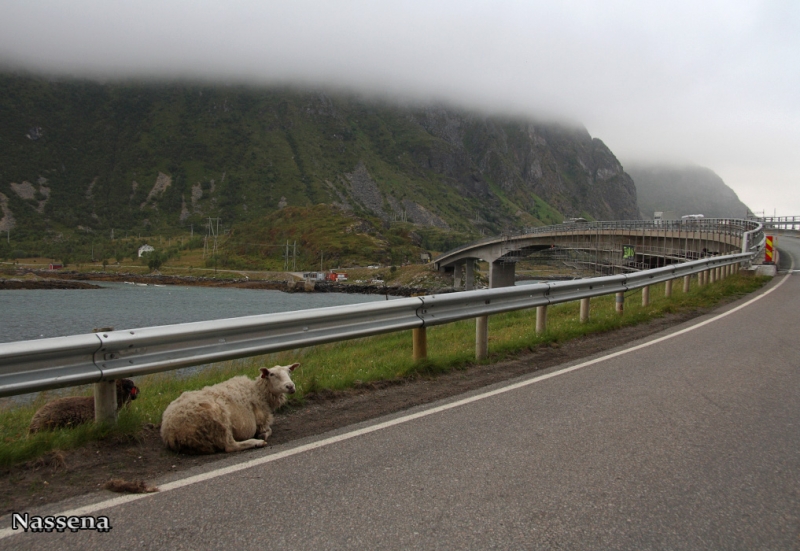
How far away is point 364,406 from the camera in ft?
20.5

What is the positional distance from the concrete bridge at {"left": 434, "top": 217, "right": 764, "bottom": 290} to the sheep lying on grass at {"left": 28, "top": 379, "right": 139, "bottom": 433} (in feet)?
87.7

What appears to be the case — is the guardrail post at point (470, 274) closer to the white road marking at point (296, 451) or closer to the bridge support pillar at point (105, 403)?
the white road marking at point (296, 451)

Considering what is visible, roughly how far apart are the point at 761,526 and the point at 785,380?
4.51m

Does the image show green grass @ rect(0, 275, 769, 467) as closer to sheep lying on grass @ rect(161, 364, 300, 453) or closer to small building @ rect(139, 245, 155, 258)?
sheep lying on grass @ rect(161, 364, 300, 453)

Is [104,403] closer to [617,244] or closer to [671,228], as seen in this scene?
[671,228]

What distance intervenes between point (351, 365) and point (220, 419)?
12.6ft

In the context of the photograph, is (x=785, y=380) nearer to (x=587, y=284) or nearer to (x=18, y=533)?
Answer: (x=587, y=284)

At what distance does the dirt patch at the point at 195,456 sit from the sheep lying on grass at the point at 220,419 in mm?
117

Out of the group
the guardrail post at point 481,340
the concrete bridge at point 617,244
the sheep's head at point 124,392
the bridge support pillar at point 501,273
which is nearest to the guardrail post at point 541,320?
the guardrail post at point 481,340

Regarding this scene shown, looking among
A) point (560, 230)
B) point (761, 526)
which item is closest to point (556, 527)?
point (761, 526)

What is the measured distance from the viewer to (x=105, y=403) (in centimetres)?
524

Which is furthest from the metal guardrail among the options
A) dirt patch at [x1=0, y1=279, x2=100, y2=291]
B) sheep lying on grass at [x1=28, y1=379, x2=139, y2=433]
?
dirt patch at [x1=0, y1=279, x2=100, y2=291]

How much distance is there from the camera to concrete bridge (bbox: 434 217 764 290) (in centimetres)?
4084

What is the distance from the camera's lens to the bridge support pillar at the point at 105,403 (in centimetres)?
519
